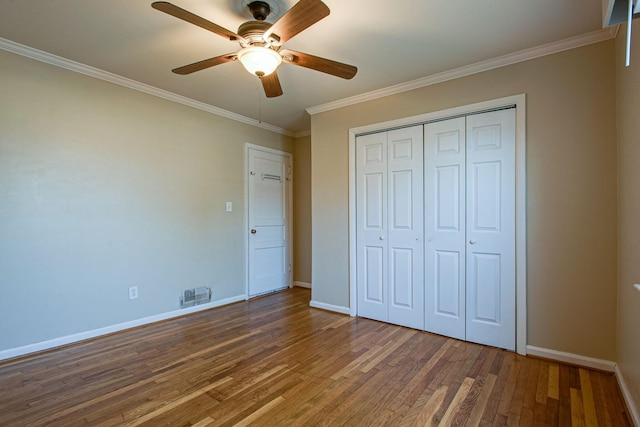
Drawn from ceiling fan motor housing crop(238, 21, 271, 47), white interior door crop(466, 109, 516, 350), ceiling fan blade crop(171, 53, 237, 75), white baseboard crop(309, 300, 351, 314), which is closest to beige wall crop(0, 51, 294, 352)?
white baseboard crop(309, 300, 351, 314)

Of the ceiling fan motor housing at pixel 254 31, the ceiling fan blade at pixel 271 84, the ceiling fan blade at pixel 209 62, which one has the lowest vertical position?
the ceiling fan blade at pixel 271 84

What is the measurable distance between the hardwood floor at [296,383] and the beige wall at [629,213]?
284mm

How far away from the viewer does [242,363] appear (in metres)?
2.40

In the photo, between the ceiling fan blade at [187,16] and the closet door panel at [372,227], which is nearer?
the ceiling fan blade at [187,16]

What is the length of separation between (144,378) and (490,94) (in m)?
3.45

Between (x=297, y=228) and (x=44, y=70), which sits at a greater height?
(x=44, y=70)

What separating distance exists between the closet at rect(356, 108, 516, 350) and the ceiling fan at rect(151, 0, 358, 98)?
1.31 metres

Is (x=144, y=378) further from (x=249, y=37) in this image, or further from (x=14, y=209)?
(x=249, y=37)

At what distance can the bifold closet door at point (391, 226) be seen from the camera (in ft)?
10.2

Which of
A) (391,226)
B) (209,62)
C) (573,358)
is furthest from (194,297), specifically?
(573,358)

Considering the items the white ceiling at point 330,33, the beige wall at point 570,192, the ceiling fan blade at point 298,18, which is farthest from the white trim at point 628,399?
the ceiling fan blade at point 298,18

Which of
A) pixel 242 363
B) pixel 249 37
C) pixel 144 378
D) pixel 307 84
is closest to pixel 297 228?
pixel 307 84

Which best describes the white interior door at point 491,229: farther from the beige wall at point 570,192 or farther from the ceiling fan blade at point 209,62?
the ceiling fan blade at point 209,62

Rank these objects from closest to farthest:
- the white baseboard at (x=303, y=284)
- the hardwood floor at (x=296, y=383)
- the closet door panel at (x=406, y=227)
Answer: the hardwood floor at (x=296, y=383) < the closet door panel at (x=406, y=227) < the white baseboard at (x=303, y=284)
